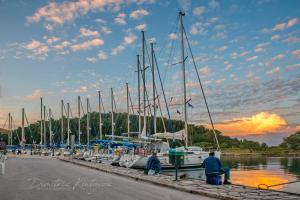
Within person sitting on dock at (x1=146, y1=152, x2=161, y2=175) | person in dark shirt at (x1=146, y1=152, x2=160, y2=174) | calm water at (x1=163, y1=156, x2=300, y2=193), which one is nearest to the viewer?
person sitting on dock at (x1=146, y1=152, x2=161, y2=175)

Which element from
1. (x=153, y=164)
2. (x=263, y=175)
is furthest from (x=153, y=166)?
(x=263, y=175)

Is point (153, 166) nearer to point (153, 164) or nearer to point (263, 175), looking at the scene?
point (153, 164)

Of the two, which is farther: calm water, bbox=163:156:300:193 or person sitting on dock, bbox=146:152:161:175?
calm water, bbox=163:156:300:193

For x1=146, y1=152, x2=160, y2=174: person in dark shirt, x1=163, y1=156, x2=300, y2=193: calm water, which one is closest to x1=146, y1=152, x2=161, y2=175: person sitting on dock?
x1=146, y1=152, x2=160, y2=174: person in dark shirt

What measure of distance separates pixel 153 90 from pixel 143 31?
763cm

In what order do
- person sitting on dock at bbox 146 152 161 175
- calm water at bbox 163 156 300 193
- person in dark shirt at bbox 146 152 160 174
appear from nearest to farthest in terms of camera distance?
person sitting on dock at bbox 146 152 161 175 < person in dark shirt at bbox 146 152 160 174 < calm water at bbox 163 156 300 193

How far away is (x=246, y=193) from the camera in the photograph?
1534 cm

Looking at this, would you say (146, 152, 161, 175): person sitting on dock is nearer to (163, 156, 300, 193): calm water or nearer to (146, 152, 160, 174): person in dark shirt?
(146, 152, 160, 174): person in dark shirt

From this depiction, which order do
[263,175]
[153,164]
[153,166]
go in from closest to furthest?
[153,166], [153,164], [263,175]

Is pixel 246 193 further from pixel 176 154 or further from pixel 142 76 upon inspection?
pixel 142 76

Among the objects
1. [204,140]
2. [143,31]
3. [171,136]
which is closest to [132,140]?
[171,136]

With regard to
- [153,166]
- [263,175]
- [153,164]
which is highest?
[153,164]

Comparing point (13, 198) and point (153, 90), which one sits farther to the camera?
point (153, 90)

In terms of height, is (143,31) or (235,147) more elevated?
(143,31)
